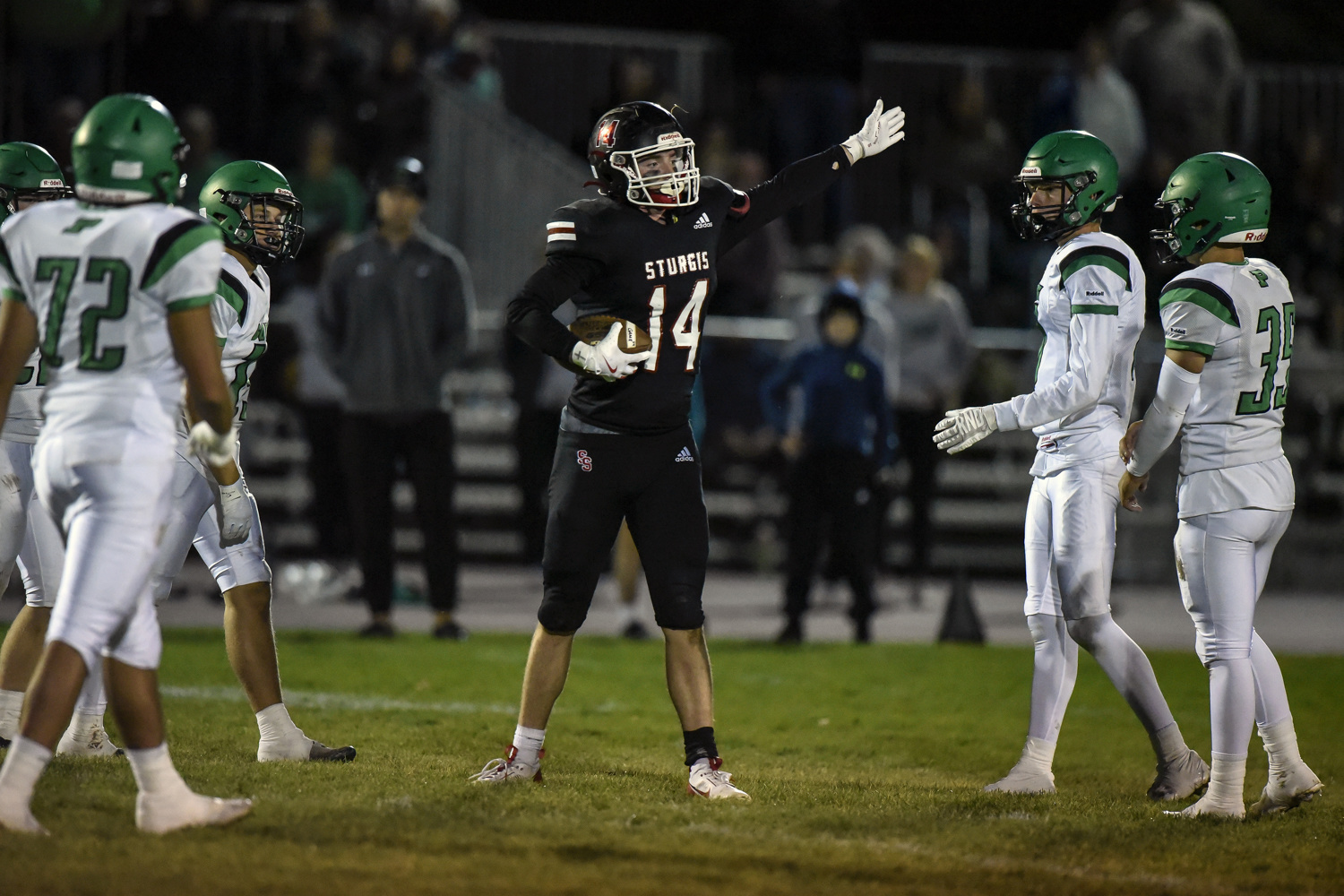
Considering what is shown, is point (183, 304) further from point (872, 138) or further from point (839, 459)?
point (839, 459)

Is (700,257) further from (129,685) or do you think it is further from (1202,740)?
(1202,740)

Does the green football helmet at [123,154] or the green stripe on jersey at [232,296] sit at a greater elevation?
the green football helmet at [123,154]

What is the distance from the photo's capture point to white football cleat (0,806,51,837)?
4.31m

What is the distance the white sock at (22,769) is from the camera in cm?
433

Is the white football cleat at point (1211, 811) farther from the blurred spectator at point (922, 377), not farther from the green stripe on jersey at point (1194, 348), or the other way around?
the blurred spectator at point (922, 377)

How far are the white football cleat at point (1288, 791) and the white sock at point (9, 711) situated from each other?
456 centimetres

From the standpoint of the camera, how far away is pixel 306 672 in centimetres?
835

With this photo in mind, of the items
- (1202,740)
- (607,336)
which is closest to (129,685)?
(607,336)

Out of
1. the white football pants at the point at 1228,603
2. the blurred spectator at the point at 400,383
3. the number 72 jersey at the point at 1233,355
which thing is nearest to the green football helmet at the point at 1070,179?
the number 72 jersey at the point at 1233,355

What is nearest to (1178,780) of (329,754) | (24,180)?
(329,754)

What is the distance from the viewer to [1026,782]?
572cm

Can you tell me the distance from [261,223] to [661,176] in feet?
5.08

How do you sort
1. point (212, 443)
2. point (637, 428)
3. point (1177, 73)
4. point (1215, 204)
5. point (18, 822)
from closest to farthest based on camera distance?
point (18, 822) → point (212, 443) → point (637, 428) → point (1215, 204) → point (1177, 73)

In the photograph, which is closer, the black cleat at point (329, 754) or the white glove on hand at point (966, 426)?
the white glove on hand at point (966, 426)
